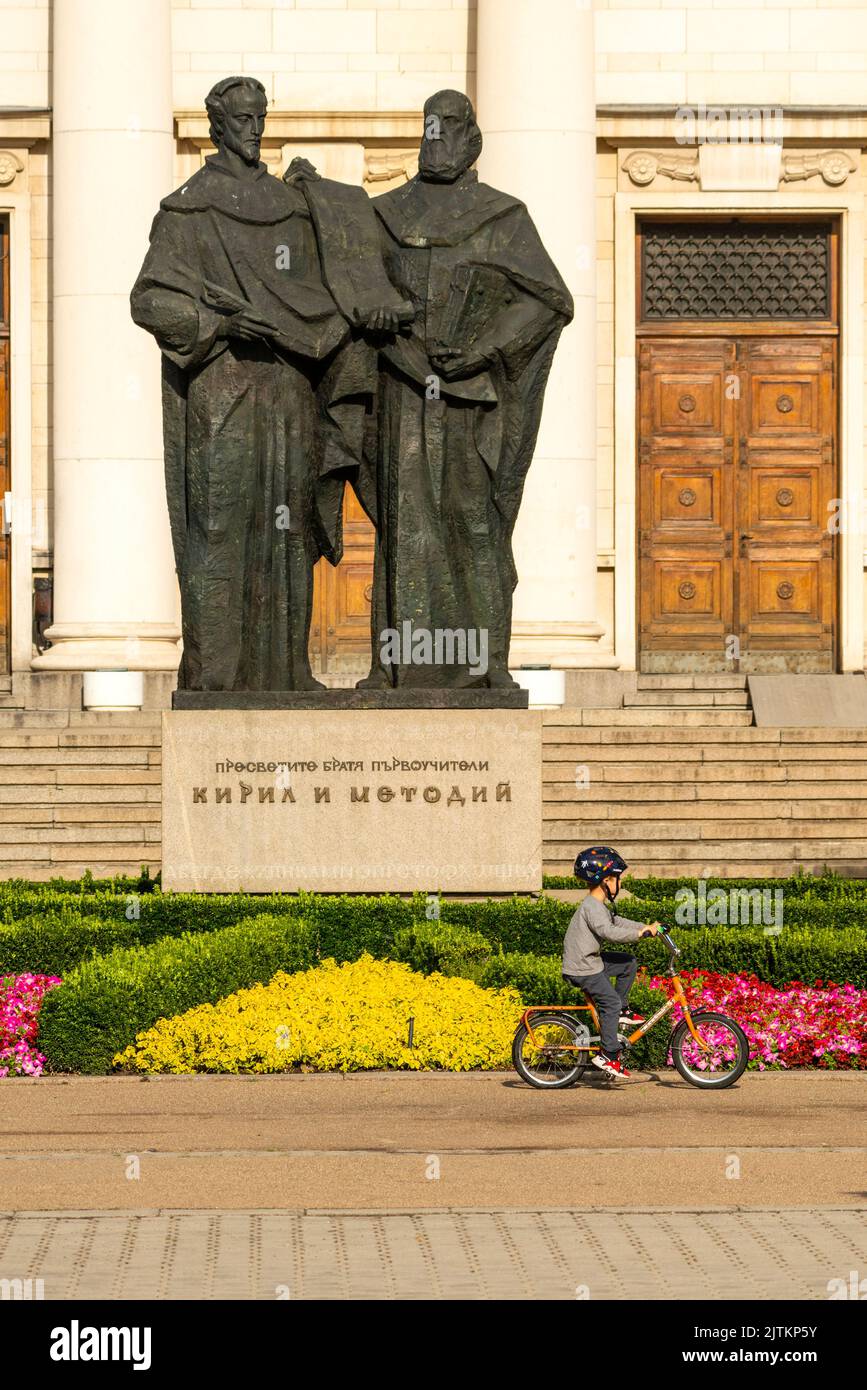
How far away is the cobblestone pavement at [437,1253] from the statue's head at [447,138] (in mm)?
8951

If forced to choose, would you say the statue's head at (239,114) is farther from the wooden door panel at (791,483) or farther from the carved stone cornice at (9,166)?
the wooden door panel at (791,483)

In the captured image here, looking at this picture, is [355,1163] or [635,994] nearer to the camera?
[355,1163]

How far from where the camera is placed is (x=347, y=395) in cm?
1700

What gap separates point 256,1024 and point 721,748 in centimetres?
1131

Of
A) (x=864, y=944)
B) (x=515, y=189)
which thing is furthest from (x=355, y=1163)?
(x=515, y=189)

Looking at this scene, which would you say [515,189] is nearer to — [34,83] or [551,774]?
[34,83]

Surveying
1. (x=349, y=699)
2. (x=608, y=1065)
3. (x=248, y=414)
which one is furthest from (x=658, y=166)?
(x=608, y=1065)

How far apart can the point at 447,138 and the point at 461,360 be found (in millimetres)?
1504

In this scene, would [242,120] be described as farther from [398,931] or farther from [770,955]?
[770,955]

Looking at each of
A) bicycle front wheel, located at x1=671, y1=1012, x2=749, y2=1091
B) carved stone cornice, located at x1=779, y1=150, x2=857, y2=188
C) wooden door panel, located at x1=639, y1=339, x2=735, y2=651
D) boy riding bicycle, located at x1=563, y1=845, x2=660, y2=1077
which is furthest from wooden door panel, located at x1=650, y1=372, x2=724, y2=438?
bicycle front wheel, located at x1=671, y1=1012, x2=749, y2=1091

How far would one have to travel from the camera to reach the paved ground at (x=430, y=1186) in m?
8.91

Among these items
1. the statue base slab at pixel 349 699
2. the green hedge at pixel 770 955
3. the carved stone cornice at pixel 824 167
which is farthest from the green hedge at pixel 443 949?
the carved stone cornice at pixel 824 167

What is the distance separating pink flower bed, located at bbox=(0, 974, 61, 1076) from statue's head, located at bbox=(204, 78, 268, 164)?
5.62 m

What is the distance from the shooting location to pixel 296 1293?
8.54 meters
